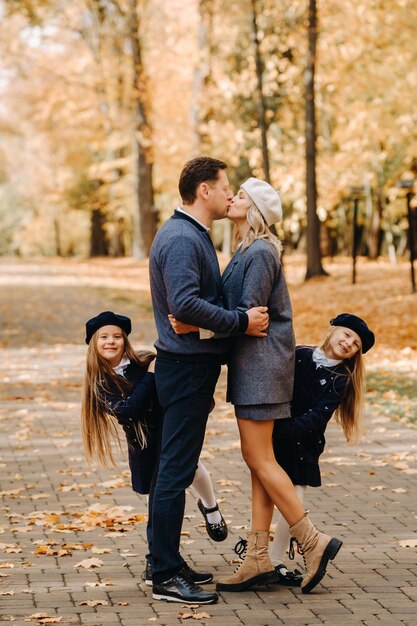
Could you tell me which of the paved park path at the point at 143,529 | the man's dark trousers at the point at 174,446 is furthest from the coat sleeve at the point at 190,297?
the paved park path at the point at 143,529

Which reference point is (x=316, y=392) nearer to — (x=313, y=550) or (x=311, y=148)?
(x=313, y=550)

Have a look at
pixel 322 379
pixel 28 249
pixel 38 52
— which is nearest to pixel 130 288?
pixel 38 52

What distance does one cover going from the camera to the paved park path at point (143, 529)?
5117 millimetres

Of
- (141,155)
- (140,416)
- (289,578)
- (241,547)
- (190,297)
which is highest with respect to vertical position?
(141,155)

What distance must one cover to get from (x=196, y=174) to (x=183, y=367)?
896 millimetres

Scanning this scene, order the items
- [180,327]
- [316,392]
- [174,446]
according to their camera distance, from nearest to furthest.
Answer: [180,327]
[174,446]
[316,392]

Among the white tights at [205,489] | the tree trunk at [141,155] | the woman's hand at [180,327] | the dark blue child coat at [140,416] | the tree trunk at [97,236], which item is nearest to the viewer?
the woman's hand at [180,327]

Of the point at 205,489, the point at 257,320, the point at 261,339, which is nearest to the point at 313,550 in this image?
the point at 205,489

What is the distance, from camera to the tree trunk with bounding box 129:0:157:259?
127ft

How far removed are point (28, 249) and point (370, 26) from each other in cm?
4354

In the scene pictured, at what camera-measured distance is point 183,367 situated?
5.23 metres

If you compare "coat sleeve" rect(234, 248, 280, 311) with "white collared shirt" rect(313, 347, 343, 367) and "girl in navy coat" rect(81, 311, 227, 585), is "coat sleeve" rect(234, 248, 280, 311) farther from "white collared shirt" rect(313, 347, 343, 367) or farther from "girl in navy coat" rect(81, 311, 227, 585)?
"girl in navy coat" rect(81, 311, 227, 585)

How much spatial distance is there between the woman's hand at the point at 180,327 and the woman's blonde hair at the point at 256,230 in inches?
18.8

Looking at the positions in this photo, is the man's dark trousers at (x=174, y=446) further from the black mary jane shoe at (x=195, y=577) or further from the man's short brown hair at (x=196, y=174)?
the man's short brown hair at (x=196, y=174)
